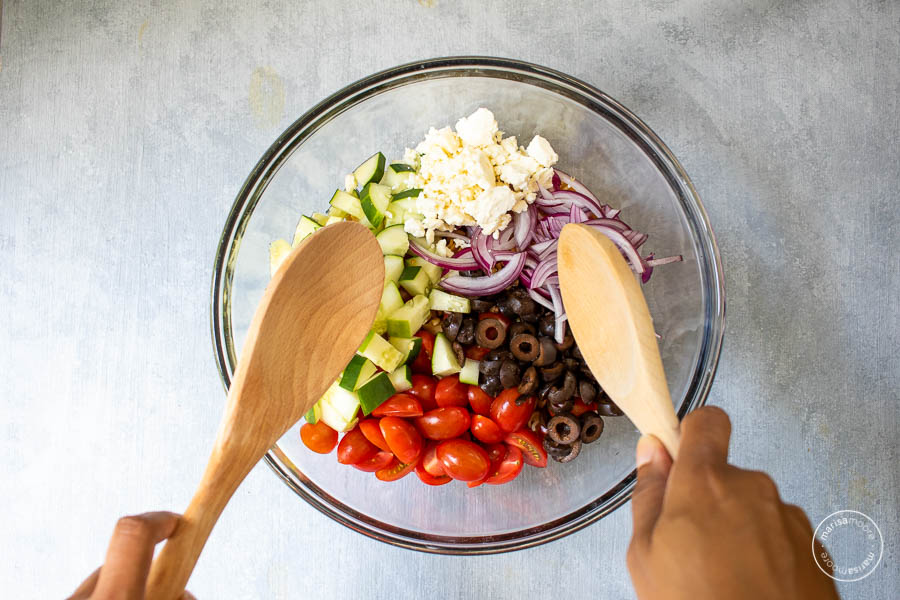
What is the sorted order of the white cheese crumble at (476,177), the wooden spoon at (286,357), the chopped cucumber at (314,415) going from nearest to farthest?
the wooden spoon at (286,357) → the white cheese crumble at (476,177) → the chopped cucumber at (314,415)

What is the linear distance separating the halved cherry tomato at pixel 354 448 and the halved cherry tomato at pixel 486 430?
261 millimetres

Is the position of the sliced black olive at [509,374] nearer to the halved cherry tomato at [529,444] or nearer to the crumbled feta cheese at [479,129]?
the halved cherry tomato at [529,444]

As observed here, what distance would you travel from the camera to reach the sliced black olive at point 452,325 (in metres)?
1.56

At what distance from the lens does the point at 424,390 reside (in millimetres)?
1614

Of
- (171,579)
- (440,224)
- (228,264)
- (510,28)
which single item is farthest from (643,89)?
(171,579)

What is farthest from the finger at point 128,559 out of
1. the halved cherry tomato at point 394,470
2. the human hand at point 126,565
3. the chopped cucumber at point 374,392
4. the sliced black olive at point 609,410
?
the sliced black olive at point 609,410

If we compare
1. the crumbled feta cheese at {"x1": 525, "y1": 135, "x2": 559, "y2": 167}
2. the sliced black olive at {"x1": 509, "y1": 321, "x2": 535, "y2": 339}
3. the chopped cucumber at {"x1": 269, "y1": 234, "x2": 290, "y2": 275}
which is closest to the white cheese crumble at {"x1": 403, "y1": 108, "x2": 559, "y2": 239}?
the crumbled feta cheese at {"x1": 525, "y1": 135, "x2": 559, "y2": 167}

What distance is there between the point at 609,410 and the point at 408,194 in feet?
2.44

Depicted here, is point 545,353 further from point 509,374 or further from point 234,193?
point 234,193

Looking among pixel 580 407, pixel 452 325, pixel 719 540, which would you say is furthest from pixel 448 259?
pixel 719 540

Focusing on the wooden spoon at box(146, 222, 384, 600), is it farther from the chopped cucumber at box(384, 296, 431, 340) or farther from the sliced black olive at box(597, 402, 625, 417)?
the sliced black olive at box(597, 402, 625, 417)

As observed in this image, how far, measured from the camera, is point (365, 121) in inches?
68.7

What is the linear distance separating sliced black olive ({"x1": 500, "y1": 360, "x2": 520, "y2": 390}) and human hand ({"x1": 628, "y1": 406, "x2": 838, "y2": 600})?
0.58 metres

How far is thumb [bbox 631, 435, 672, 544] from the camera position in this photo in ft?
3.18
